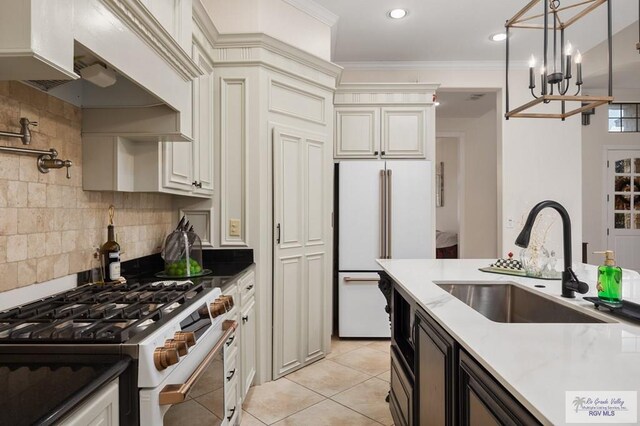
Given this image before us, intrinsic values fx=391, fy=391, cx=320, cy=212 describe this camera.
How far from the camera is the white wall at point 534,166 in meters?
4.42

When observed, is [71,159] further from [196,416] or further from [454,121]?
[454,121]

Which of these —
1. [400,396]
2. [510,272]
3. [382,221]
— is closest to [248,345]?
[400,396]

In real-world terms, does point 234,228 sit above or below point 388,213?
below

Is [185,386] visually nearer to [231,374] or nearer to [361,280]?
[231,374]

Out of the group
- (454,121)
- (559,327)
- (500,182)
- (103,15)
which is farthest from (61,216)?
(454,121)

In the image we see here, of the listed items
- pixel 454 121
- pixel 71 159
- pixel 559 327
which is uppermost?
pixel 454 121

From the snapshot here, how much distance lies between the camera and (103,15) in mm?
1144

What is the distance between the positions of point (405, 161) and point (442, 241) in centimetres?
408

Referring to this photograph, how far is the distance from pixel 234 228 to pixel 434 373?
1.85 meters

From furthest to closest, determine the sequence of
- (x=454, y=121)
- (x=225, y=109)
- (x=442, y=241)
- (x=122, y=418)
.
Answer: (x=442, y=241)
(x=454, y=121)
(x=225, y=109)
(x=122, y=418)

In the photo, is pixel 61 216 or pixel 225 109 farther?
pixel 225 109

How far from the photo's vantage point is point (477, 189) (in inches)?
271

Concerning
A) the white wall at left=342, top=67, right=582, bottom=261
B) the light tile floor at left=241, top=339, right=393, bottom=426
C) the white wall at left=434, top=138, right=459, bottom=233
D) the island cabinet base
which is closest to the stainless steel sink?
the island cabinet base

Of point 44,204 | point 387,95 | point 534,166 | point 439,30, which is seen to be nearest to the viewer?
point 44,204
